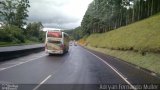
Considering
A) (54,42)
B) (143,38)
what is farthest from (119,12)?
(143,38)

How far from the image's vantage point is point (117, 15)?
95.1 metres

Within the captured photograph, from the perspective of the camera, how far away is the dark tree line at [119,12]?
231 feet

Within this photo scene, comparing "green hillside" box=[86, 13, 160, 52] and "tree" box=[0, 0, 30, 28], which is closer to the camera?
"green hillside" box=[86, 13, 160, 52]

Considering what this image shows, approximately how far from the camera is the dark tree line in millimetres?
70325

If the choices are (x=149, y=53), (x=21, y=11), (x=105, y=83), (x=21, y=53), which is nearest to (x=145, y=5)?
(x=21, y=53)

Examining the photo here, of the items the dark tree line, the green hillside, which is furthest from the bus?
the dark tree line

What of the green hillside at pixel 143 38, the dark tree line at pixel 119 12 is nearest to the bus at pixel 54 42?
the green hillside at pixel 143 38

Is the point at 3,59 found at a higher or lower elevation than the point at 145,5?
lower

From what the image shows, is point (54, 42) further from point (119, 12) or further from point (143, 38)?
point (119, 12)

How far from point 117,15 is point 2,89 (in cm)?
8411

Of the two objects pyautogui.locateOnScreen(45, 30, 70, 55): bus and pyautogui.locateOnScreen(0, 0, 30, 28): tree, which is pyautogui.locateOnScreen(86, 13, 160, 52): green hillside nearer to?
pyautogui.locateOnScreen(45, 30, 70, 55): bus

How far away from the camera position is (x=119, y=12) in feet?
301

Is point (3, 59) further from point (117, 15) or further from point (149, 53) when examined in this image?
point (117, 15)

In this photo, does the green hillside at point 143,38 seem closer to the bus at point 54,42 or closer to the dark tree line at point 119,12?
the bus at point 54,42
